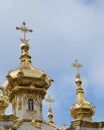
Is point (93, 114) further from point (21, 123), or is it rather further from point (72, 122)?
point (21, 123)

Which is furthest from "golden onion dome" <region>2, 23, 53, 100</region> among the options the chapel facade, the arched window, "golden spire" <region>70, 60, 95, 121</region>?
"golden spire" <region>70, 60, 95, 121</region>

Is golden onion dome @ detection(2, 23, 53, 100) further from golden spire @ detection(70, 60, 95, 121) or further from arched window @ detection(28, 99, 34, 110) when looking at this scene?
golden spire @ detection(70, 60, 95, 121)

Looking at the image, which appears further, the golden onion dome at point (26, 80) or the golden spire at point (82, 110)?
the golden onion dome at point (26, 80)

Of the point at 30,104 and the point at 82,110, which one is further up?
the point at 30,104

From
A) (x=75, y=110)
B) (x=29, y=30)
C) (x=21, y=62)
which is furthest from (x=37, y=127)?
(x=29, y=30)

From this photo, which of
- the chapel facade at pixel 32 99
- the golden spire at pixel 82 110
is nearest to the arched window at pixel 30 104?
the chapel facade at pixel 32 99

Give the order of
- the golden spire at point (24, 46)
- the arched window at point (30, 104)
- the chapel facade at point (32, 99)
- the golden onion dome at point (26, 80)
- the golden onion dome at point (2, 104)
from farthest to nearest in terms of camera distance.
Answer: the golden spire at point (24, 46), the golden onion dome at point (26, 80), the arched window at point (30, 104), the chapel facade at point (32, 99), the golden onion dome at point (2, 104)

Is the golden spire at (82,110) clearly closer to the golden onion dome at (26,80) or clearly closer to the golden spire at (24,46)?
the golden onion dome at (26,80)

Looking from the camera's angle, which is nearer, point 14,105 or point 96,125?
point 96,125

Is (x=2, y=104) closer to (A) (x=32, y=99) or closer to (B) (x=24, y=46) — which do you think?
(A) (x=32, y=99)

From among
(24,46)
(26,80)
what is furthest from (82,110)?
(24,46)

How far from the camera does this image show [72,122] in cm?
3919

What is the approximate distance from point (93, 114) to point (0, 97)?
786 centimetres

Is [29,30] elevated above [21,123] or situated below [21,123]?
above
